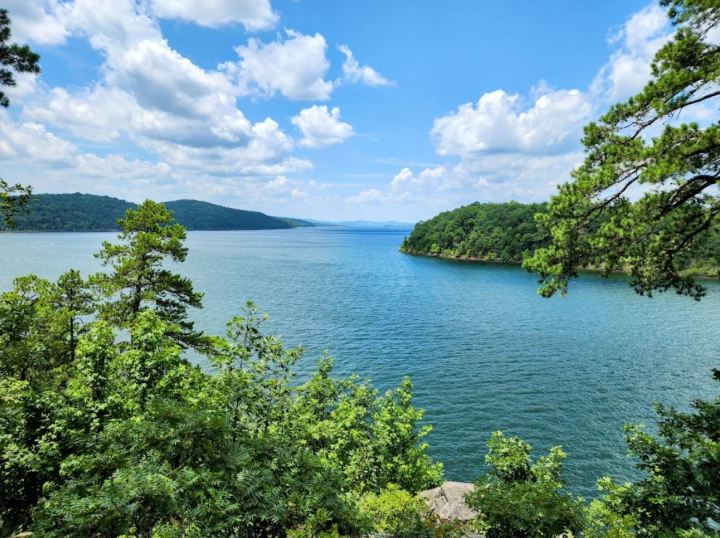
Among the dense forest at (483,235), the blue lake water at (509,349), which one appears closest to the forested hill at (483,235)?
the dense forest at (483,235)

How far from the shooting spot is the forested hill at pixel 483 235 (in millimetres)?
138500

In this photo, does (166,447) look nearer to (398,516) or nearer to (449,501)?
(398,516)

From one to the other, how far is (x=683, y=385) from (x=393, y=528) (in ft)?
121

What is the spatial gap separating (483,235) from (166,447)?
15496cm

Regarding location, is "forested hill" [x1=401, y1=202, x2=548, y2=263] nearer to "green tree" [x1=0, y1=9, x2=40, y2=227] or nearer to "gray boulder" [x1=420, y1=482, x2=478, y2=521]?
"gray boulder" [x1=420, y1=482, x2=478, y2=521]

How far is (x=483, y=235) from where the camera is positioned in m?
153

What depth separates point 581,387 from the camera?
34.6 meters

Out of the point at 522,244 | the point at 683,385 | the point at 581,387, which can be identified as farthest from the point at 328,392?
the point at 522,244

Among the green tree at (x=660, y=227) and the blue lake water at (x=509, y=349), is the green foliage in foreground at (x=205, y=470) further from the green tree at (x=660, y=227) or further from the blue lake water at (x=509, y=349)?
the blue lake water at (x=509, y=349)

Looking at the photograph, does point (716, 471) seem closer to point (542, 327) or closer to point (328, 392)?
point (328, 392)

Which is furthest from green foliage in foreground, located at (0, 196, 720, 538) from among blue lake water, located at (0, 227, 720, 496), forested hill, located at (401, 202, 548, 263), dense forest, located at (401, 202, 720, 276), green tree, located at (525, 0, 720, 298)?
forested hill, located at (401, 202, 548, 263)

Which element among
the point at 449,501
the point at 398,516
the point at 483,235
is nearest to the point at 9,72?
the point at 398,516

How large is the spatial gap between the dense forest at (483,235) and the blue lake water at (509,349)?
52453mm

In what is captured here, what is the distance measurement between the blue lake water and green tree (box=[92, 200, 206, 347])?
713 inches
